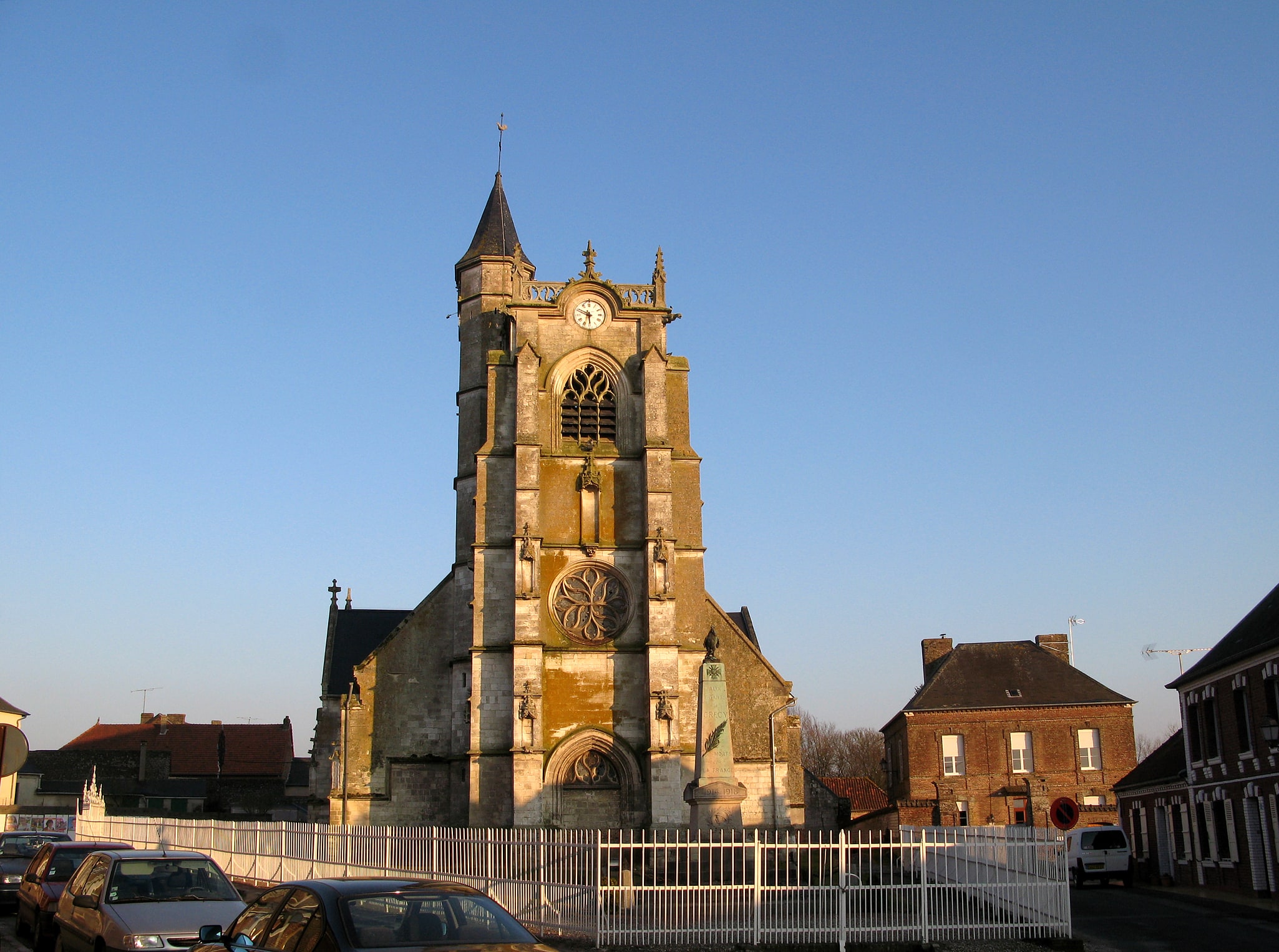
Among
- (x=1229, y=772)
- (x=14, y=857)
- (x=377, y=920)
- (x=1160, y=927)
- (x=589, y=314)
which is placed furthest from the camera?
(x=589, y=314)

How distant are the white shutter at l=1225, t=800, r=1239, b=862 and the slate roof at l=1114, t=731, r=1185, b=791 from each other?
2708 mm

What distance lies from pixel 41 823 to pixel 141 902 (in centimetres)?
2873

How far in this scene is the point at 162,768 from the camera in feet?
195

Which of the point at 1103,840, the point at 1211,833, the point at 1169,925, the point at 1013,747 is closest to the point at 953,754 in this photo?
the point at 1013,747

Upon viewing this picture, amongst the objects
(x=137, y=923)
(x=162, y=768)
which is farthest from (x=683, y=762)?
(x=162, y=768)

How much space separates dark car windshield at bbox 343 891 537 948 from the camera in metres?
6.69

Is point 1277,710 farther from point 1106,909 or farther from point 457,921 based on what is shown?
point 457,921

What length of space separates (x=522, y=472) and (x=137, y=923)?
18.4 meters

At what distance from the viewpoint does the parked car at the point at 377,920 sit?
6.68 m

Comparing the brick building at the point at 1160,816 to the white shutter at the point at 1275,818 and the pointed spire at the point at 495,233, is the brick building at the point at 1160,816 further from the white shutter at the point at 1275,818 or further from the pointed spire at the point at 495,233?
the pointed spire at the point at 495,233

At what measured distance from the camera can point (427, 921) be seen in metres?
6.99

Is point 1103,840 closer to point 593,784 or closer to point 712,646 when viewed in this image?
point 593,784

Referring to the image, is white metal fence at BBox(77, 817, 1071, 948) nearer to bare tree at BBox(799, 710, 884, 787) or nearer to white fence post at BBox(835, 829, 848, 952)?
white fence post at BBox(835, 829, 848, 952)

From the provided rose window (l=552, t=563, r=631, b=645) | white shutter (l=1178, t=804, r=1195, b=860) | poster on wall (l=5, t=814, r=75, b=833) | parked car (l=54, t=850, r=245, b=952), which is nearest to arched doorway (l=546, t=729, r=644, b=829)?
rose window (l=552, t=563, r=631, b=645)
